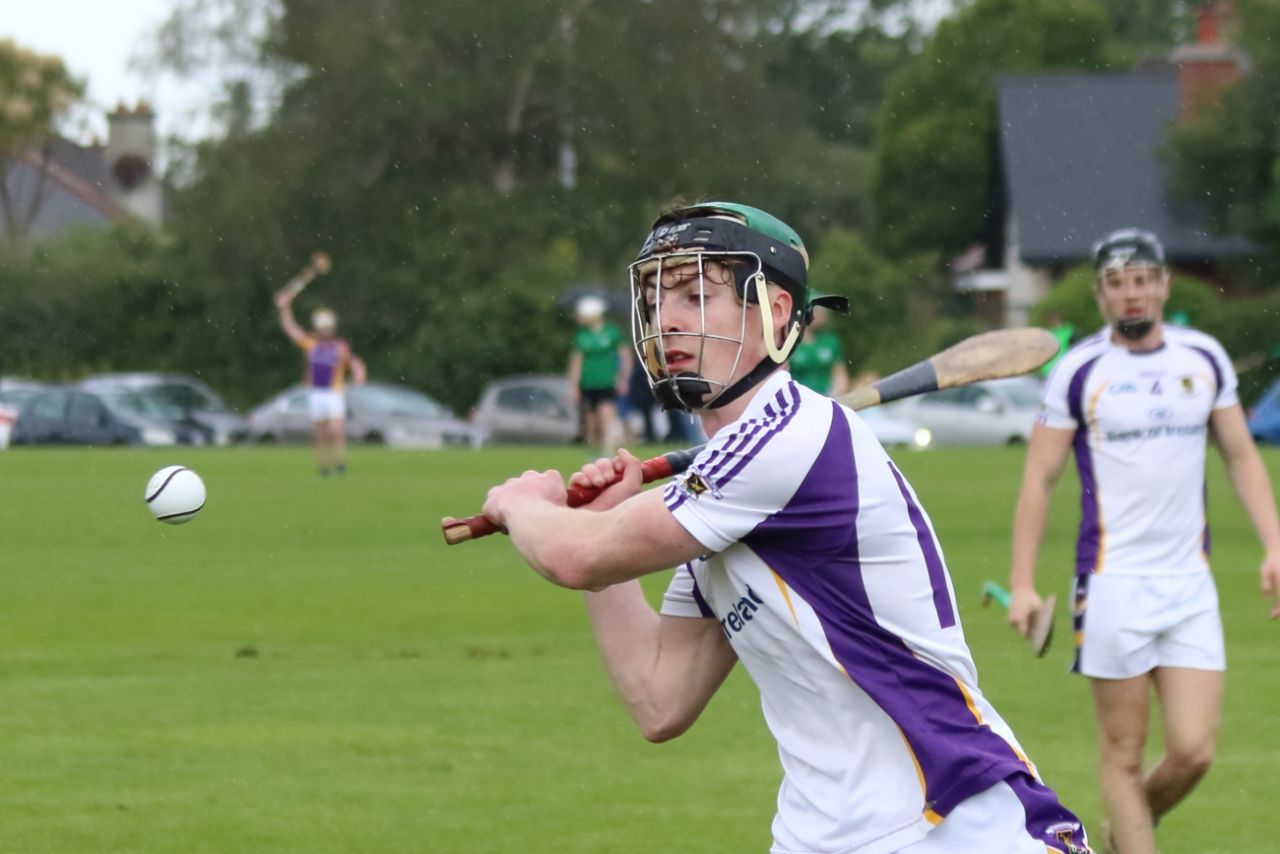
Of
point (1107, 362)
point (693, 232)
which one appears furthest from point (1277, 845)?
point (693, 232)

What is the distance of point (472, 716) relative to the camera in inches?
373

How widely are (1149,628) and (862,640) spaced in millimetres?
3345

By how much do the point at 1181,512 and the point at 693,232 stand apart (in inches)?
142

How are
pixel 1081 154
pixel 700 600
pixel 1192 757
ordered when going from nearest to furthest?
pixel 700 600 < pixel 1192 757 < pixel 1081 154

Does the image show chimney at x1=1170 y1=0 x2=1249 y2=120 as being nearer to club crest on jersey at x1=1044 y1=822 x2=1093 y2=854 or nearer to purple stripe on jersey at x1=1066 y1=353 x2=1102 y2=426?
purple stripe on jersey at x1=1066 y1=353 x2=1102 y2=426

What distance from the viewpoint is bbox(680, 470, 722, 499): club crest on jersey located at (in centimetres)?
359

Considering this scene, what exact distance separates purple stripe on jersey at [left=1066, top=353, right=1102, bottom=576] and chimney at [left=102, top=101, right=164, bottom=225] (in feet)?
190

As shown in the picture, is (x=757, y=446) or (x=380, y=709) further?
(x=380, y=709)

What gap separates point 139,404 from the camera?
3697cm

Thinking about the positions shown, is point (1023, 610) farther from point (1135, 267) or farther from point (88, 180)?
point (88, 180)

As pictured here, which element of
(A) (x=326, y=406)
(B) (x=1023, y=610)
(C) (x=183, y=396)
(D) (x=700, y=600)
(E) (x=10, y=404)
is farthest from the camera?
(C) (x=183, y=396)

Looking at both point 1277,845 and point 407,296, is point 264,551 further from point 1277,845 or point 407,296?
point 407,296

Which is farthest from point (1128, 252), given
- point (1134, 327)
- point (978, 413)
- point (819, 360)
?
point (978, 413)

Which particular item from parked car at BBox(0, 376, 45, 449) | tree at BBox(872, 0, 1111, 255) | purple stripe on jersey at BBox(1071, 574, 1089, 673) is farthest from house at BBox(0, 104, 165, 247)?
purple stripe on jersey at BBox(1071, 574, 1089, 673)
